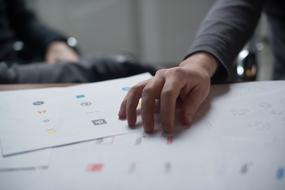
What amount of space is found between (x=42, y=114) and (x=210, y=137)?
0.28 m

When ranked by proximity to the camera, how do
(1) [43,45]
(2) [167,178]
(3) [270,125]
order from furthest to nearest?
(1) [43,45]
(3) [270,125]
(2) [167,178]

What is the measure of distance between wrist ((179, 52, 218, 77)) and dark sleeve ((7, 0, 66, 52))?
36.1 inches

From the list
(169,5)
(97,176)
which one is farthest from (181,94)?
(169,5)

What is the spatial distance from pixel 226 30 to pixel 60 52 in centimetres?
80

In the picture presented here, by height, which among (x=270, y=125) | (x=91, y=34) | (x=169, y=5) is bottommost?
(x=91, y=34)

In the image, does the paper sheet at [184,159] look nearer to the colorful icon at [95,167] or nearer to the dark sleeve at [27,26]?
the colorful icon at [95,167]

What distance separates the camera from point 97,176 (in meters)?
0.44

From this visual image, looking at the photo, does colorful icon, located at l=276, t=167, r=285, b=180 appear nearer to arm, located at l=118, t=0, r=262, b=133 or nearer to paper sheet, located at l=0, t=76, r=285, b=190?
paper sheet, located at l=0, t=76, r=285, b=190

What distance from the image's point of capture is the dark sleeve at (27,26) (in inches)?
59.2

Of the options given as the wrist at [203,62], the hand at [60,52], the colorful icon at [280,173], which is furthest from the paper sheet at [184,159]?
the hand at [60,52]

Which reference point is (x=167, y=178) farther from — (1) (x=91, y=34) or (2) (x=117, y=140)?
(1) (x=91, y=34)

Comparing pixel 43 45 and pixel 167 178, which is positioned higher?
pixel 167 178

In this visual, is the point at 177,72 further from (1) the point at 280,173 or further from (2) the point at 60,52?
(2) the point at 60,52

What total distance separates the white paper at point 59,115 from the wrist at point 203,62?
4.4 inches
